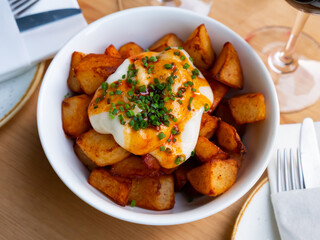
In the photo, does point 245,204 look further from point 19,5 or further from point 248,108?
point 19,5

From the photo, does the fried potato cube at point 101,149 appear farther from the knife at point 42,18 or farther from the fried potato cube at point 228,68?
the knife at point 42,18

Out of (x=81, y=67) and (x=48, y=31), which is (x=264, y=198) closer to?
(x=81, y=67)

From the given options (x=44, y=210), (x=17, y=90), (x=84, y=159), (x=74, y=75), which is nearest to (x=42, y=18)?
(x=17, y=90)

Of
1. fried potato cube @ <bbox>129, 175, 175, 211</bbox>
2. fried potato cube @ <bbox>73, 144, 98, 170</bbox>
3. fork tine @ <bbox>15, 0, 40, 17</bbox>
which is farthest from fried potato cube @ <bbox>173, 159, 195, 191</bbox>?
fork tine @ <bbox>15, 0, 40, 17</bbox>

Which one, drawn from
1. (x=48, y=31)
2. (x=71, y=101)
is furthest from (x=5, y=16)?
(x=71, y=101)

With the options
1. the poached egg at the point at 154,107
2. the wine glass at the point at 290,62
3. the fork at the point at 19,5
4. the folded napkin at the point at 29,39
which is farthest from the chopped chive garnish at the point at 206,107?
the fork at the point at 19,5
